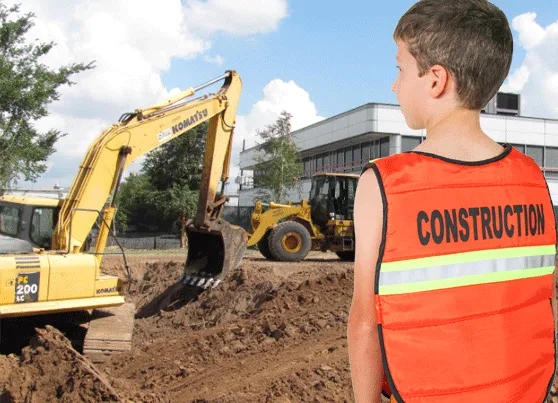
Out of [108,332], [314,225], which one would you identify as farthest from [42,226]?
[314,225]

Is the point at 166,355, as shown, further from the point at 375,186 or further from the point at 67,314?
the point at 375,186

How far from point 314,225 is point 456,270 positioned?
15.4 m

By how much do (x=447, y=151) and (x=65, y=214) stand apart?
8.29m

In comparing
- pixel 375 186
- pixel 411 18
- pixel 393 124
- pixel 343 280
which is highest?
pixel 393 124

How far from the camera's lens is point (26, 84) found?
74.3 feet

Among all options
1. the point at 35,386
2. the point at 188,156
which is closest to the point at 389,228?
the point at 35,386

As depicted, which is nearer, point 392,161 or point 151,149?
point 392,161

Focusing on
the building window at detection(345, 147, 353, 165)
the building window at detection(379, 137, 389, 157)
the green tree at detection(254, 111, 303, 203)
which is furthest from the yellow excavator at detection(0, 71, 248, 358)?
the building window at detection(345, 147, 353, 165)

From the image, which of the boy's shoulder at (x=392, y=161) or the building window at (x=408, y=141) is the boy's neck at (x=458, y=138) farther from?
the building window at (x=408, y=141)

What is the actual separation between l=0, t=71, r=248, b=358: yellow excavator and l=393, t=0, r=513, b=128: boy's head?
729cm

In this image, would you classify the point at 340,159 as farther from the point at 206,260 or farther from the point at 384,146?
the point at 206,260

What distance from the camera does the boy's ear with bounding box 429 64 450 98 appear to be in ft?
4.84

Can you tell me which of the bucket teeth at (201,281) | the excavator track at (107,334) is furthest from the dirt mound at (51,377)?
the bucket teeth at (201,281)

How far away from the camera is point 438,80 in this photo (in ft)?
4.89
